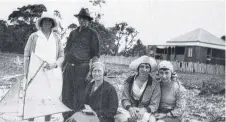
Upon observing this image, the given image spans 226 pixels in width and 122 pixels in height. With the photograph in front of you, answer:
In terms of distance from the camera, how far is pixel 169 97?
3.37 metres

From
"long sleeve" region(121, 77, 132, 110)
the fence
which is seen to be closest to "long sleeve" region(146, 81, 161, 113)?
"long sleeve" region(121, 77, 132, 110)

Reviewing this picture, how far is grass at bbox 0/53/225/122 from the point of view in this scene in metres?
3.78

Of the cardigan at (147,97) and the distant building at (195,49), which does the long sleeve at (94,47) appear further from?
the distant building at (195,49)

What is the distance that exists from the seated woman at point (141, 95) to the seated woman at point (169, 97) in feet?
0.27

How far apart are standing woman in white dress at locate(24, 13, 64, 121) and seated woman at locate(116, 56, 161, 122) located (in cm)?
89

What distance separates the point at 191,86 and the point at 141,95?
4.54 feet

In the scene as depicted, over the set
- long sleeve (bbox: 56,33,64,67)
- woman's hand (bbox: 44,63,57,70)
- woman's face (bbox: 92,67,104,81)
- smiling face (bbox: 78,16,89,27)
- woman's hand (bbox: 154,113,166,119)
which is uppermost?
smiling face (bbox: 78,16,89,27)

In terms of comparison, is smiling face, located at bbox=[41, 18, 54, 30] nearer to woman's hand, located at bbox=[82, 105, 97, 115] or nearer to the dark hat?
the dark hat

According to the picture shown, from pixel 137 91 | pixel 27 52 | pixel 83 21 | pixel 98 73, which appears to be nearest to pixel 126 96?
pixel 137 91

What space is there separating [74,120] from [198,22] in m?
2.45

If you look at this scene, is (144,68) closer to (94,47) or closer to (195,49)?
(94,47)

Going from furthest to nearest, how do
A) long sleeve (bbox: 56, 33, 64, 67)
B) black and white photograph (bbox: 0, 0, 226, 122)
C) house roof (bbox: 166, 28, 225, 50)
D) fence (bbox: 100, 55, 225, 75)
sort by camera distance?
fence (bbox: 100, 55, 225, 75), house roof (bbox: 166, 28, 225, 50), long sleeve (bbox: 56, 33, 64, 67), black and white photograph (bbox: 0, 0, 226, 122)

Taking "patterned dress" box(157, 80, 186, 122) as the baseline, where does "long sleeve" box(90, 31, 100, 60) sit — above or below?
above

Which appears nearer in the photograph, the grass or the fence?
the grass
